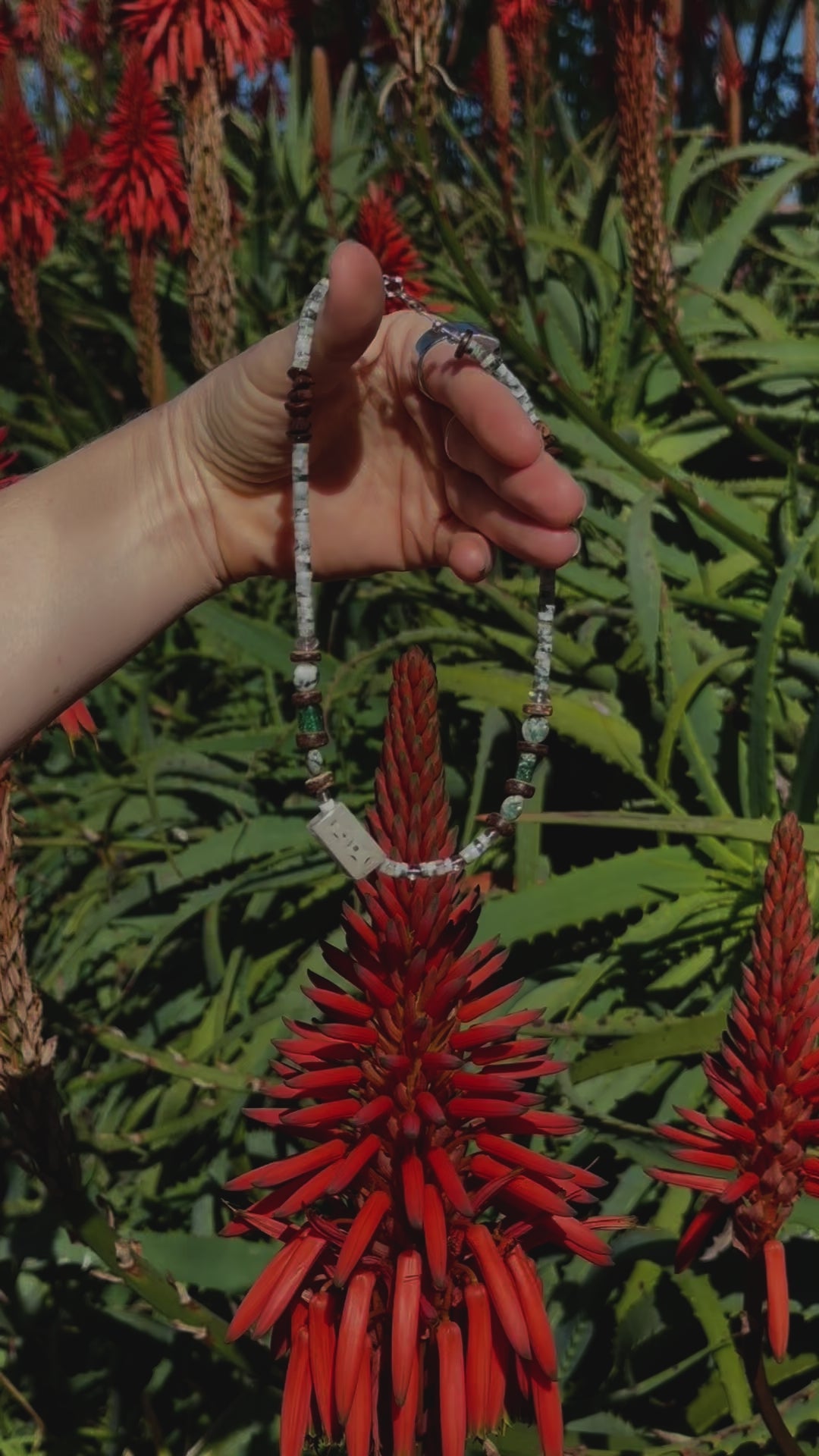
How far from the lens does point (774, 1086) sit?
33.0 inches

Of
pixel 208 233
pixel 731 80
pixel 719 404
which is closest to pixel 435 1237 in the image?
pixel 719 404

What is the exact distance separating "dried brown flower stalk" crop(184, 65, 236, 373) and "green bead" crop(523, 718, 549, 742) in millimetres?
1386

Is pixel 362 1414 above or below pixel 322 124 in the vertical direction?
below

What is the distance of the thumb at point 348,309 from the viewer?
2.71ft

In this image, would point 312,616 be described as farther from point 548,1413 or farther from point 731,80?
point 731,80

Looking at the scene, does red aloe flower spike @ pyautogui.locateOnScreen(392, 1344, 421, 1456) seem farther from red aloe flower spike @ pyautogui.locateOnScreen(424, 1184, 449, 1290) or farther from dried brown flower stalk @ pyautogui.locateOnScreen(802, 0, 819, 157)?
dried brown flower stalk @ pyautogui.locateOnScreen(802, 0, 819, 157)

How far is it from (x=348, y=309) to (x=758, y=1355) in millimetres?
762

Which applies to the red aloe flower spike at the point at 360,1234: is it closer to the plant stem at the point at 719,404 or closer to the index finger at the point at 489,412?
the index finger at the point at 489,412

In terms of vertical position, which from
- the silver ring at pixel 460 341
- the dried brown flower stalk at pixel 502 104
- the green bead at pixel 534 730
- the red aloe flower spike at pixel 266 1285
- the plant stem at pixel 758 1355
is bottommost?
the plant stem at pixel 758 1355

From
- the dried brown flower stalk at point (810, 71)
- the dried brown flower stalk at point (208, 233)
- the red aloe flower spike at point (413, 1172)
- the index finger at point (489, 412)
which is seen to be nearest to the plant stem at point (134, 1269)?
the red aloe flower spike at point (413, 1172)

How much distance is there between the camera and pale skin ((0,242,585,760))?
90 cm

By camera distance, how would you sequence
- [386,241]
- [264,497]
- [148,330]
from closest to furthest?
[264,497]
[148,330]
[386,241]

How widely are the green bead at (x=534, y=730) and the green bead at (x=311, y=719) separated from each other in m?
0.15

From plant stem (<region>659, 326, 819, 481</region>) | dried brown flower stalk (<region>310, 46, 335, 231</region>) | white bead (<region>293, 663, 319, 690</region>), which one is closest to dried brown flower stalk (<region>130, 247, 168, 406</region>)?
dried brown flower stalk (<region>310, 46, 335, 231</region>)
